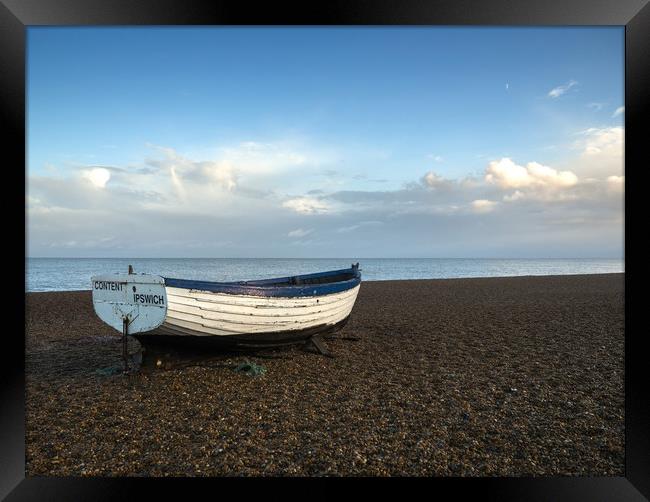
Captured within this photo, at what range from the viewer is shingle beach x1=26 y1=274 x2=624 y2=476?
14.9 ft

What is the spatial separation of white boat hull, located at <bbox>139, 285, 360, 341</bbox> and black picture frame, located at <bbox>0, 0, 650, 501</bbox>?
10.9 feet

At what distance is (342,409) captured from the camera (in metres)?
5.91

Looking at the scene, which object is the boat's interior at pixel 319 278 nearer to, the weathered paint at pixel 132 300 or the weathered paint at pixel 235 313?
the weathered paint at pixel 235 313

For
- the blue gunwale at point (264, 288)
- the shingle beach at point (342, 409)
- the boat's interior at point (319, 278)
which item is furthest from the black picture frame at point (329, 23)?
the boat's interior at point (319, 278)

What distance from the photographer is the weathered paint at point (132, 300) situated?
21.0 ft

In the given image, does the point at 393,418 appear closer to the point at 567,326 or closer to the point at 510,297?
the point at 567,326

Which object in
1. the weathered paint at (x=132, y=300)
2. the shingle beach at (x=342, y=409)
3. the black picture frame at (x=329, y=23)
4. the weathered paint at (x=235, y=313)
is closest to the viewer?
the black picture frame at (x=329, y=23)

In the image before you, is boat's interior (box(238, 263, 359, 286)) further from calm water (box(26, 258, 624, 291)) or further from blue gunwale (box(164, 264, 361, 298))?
calm water (box(26, 258, 624, 291))

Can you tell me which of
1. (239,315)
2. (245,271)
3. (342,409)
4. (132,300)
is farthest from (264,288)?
(245,271)

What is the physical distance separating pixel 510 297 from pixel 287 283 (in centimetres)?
1349

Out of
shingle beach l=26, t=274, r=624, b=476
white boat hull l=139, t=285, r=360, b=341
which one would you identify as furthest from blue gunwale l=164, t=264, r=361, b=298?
shingle beach l=26, t=274, r=624, b=476

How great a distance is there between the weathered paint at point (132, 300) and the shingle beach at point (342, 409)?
1.07 metres

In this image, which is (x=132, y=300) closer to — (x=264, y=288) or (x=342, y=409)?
(x=264, y=288)

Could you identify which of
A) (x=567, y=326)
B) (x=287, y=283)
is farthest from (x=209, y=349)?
(x=567, y=326)
